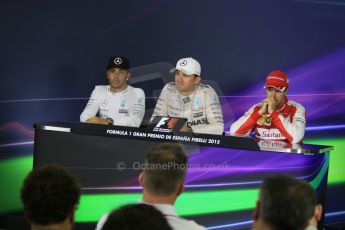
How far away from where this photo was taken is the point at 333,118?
5492 mm

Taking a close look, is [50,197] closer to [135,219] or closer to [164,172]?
[135,219]

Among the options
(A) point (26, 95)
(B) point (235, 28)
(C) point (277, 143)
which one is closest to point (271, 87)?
(C) point (277, 143)

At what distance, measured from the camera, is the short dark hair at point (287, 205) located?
1796 millimetres

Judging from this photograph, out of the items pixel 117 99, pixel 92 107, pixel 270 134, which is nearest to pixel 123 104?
pixel 117 99

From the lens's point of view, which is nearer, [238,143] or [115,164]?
[238,143]

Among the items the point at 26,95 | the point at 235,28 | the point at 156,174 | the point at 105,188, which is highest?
the point at 235,28

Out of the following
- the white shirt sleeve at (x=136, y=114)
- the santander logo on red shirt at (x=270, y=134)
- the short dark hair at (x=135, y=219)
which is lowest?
the short dark hair at (x=135, y=219)

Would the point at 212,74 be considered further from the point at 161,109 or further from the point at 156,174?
the point at 156,174

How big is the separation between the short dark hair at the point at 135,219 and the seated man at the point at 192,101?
128 inches

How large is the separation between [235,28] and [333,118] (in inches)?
49.5

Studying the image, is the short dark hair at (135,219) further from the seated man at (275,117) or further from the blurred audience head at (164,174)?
the seated man at (275,117)

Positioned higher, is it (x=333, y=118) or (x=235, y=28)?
(x=235, y=28)

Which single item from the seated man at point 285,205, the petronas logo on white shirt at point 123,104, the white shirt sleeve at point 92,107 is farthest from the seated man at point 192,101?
the seated man at point 285,205

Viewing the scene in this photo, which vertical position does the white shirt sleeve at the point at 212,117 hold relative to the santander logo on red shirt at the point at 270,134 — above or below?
above
